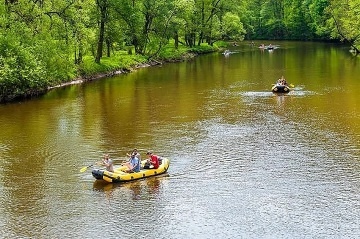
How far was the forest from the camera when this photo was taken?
57.2m

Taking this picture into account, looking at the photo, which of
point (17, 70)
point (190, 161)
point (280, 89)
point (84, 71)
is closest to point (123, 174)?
point (190, 161)

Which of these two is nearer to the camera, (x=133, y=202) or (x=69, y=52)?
(x=133, y=202)

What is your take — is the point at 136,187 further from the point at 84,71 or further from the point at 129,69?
the point at 129,69

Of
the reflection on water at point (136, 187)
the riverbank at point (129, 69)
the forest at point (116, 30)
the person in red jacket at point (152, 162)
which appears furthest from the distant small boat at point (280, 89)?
the reflection on water at point (136, 187)

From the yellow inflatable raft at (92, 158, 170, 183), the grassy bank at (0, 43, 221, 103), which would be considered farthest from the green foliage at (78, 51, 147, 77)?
the yellow inflatable raft at (92, 158, 170, 183)

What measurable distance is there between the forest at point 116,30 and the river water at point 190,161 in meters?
3.90

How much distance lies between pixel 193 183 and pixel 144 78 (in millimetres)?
45702

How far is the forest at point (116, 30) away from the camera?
57.2 metres

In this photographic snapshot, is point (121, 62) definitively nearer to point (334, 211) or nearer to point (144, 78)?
point (144, 78)

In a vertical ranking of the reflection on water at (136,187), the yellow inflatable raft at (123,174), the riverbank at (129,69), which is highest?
the riverbank at (129,69)

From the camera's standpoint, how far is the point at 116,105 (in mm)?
54656

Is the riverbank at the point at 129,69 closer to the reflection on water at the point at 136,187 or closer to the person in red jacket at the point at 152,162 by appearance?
the person in red jacket at the point at 152,162

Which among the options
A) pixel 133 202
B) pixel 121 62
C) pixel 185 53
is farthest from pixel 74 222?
pixel 185 53

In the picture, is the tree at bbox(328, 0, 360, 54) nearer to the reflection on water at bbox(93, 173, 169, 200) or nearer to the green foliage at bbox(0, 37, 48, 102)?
the green foliage at bbox(0, 37, 48, 102)
